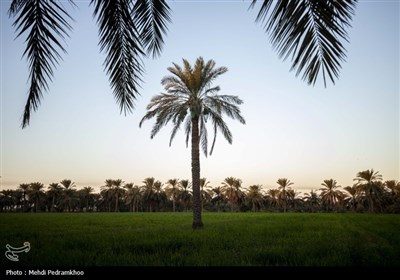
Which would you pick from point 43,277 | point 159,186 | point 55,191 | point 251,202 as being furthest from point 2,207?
point 43,277

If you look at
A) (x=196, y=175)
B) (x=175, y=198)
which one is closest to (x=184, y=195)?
(x=175, y=198)

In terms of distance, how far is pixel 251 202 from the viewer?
82.2 meters

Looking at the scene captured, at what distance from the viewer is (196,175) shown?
16.8m

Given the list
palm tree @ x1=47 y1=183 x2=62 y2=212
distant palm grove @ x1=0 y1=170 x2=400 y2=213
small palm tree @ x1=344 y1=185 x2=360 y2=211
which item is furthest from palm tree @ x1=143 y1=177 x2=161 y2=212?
small palm tree @ x1=344 y1=185 x2=360 y2=211

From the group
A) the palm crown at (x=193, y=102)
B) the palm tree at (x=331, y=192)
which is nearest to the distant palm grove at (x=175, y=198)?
the palm tree at (x=331, y=192)

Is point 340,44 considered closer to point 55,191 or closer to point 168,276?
point 168,276

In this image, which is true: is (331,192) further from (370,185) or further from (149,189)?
(149,189)

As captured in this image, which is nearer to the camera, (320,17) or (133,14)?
(320,17)

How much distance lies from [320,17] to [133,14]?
7.07ft

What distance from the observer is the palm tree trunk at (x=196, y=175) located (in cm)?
1653

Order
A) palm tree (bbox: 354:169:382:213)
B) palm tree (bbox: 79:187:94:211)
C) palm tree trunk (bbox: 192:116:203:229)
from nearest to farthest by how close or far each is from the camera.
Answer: palm tree trunk (bbox: 192:116:203:229), palm tree (bbox: 354:169:382:213), palm tree (bbox: 79:187:94:211)

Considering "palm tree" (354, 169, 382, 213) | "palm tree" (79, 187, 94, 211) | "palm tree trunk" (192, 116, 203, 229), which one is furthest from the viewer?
"palm tree" (79, 187, 94, 211)

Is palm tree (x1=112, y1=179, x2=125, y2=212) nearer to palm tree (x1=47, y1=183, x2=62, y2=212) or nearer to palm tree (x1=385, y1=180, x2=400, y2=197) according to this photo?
palm tree (x1=47, y1=183, x2=62, y2=212)

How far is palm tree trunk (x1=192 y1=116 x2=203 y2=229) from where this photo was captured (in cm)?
1653
